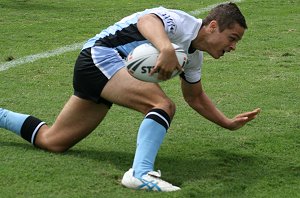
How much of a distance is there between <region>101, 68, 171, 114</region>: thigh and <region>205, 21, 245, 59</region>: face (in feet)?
1.44

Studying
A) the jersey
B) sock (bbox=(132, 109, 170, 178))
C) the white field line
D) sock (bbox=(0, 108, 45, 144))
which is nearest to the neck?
the jersey

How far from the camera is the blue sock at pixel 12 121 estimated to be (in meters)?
5.93

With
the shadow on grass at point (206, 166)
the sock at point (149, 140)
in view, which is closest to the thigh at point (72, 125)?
the shadow on grass at point (206, 166)

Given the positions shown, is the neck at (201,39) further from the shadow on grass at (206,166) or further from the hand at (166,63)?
the shadow on grass at (206,166)

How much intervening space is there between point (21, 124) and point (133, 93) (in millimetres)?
1145

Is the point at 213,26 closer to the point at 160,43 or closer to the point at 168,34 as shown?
the point at 168,34

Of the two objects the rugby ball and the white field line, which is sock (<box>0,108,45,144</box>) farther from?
the white field line

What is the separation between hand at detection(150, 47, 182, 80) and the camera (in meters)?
4.70

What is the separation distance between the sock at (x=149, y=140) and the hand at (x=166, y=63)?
333 mm

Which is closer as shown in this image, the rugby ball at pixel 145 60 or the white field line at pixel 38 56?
the rugby ball at pixel 145 60

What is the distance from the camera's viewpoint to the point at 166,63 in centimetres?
470

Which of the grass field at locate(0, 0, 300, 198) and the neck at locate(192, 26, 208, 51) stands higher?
the neck at locate(192, 26, 208, 51)

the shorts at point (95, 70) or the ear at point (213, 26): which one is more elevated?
the ear at point (213, 26)

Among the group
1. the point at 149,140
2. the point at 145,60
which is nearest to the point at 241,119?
the point at 149,140
